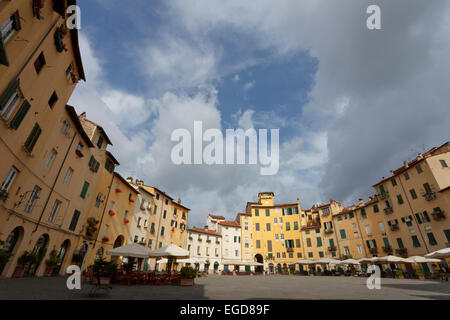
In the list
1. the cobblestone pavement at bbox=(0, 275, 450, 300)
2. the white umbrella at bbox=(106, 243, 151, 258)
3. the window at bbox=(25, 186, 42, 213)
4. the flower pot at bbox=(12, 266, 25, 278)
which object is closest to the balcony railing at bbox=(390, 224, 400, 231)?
the cobblestone pavement at bbox=(0, 275, 450, 300)

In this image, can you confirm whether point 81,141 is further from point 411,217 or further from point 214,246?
point 411,217

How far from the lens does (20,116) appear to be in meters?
12.0

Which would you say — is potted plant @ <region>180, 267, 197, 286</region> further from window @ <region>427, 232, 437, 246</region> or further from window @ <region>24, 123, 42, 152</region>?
window @ <region>427, 232, 437, 246</region>

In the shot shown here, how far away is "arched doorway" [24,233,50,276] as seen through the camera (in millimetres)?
14801

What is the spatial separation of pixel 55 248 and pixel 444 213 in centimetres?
4099

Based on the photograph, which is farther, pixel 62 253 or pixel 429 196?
→ pixel 429 196

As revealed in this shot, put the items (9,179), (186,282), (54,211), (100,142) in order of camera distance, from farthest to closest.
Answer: (100,142), (54,211), (186,282), (9,179)

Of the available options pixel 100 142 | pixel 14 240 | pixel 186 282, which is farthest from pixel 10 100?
pixel 186 282

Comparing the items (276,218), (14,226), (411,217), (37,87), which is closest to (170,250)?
(14,226)

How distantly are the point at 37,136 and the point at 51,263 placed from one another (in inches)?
395

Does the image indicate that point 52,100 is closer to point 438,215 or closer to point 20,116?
point 20,116

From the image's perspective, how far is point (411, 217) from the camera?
1193 inches

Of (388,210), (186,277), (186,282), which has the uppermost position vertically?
(388,210)

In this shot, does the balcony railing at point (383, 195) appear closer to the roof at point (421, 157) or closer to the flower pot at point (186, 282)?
the roof at point (421, 157)
